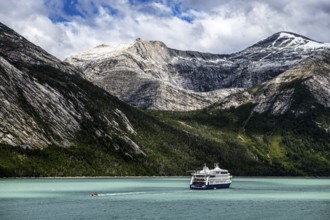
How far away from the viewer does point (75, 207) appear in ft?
505

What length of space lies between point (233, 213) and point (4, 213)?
193 feet

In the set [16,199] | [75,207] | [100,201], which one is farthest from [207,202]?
[16,199]

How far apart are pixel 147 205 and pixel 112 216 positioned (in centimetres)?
3167

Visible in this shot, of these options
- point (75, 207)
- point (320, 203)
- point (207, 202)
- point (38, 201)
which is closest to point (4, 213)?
point (75, 207)

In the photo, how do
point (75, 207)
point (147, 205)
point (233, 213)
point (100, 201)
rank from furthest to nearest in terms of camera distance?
point (100, 201)
point (147, 205)
point (75, 207)
point (233, 213)

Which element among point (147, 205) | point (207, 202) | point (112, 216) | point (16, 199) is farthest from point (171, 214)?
point (16, 199)

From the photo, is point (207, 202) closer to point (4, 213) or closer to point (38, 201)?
point (38, 201)

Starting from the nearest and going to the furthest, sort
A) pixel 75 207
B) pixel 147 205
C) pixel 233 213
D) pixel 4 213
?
pixel 4 213, pixel 233 213, pixel 75 207, pixel 147 205

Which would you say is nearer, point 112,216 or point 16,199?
point 112,216

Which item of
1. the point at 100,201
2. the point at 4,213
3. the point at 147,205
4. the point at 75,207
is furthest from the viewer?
the point at 100,201

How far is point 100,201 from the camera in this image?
176500mm

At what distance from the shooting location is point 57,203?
164875 mm

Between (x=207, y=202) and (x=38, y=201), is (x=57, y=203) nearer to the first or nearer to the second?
(x=38, y=201)

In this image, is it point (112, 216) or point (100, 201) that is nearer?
point (112, 216)
